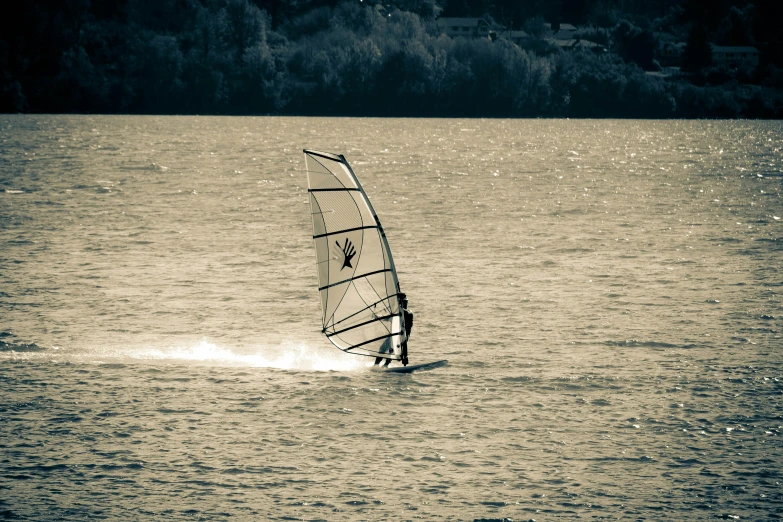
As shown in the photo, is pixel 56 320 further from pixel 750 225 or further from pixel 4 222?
pixel 750 225

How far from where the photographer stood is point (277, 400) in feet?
92.2

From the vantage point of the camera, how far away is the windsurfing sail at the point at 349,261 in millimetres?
28250

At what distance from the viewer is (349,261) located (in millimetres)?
29125

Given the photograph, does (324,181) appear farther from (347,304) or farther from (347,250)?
(347,304)

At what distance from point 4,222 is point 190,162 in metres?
85.4

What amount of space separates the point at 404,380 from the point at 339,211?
5.05m

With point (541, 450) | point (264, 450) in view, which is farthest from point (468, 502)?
point (264, 450)

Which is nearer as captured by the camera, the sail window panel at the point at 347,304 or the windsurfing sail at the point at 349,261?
the windsurfing sail at the point at 349,261

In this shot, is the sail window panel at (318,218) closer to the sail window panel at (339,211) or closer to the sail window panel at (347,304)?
the sail window panel at (339,211)

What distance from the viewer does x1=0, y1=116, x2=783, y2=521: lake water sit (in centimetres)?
2203

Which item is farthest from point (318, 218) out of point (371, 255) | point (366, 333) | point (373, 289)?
point (366, 333)

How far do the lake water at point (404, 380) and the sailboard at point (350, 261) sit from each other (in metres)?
1.50

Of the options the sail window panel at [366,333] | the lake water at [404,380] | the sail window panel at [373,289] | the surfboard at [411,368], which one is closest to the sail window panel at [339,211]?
the sail window panel at [373,289]

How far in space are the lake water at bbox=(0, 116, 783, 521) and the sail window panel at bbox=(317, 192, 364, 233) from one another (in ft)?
14.0
